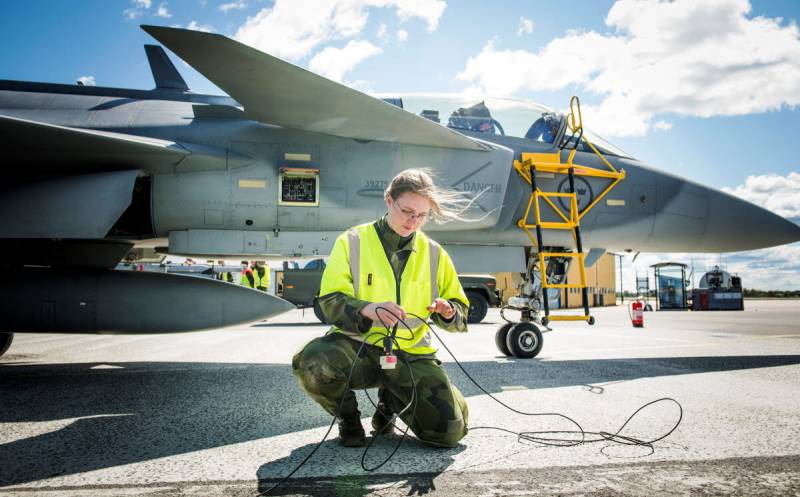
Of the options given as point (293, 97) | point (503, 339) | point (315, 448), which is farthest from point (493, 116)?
point (315, 448)

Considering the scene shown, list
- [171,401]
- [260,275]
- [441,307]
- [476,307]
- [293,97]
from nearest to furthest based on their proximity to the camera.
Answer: [441,307] < [171,401] < [293,97] < [260,275] < [476,307]

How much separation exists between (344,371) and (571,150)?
15.7ft

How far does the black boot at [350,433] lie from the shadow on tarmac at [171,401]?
3.1 inches

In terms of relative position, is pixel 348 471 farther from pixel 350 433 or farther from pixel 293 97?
pixel 293 97

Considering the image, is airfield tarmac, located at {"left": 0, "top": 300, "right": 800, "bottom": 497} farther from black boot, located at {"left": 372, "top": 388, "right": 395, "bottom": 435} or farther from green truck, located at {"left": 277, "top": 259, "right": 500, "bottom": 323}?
green truck, located at {"left": 277, "top": 259, "right": 500, "bottom": 323}

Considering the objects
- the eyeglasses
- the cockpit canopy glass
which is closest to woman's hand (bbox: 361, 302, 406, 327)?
the eyeglasses

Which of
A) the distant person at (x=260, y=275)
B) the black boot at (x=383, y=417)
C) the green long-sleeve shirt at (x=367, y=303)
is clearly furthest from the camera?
the distant person at (x=260, y=275)

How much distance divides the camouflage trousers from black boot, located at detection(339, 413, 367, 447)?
34 mm

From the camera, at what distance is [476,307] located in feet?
44.6

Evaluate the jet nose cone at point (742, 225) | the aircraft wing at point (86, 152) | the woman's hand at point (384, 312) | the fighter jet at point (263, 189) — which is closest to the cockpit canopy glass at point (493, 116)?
the fighter jet at point (263, 189)

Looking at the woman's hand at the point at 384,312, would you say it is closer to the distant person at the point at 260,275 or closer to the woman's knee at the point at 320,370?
the woman's knee at the point at 320,370

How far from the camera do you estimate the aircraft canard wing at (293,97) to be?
3.99 metres

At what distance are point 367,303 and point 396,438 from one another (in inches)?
32.1

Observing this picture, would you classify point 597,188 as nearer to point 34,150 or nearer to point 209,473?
point 209,473
